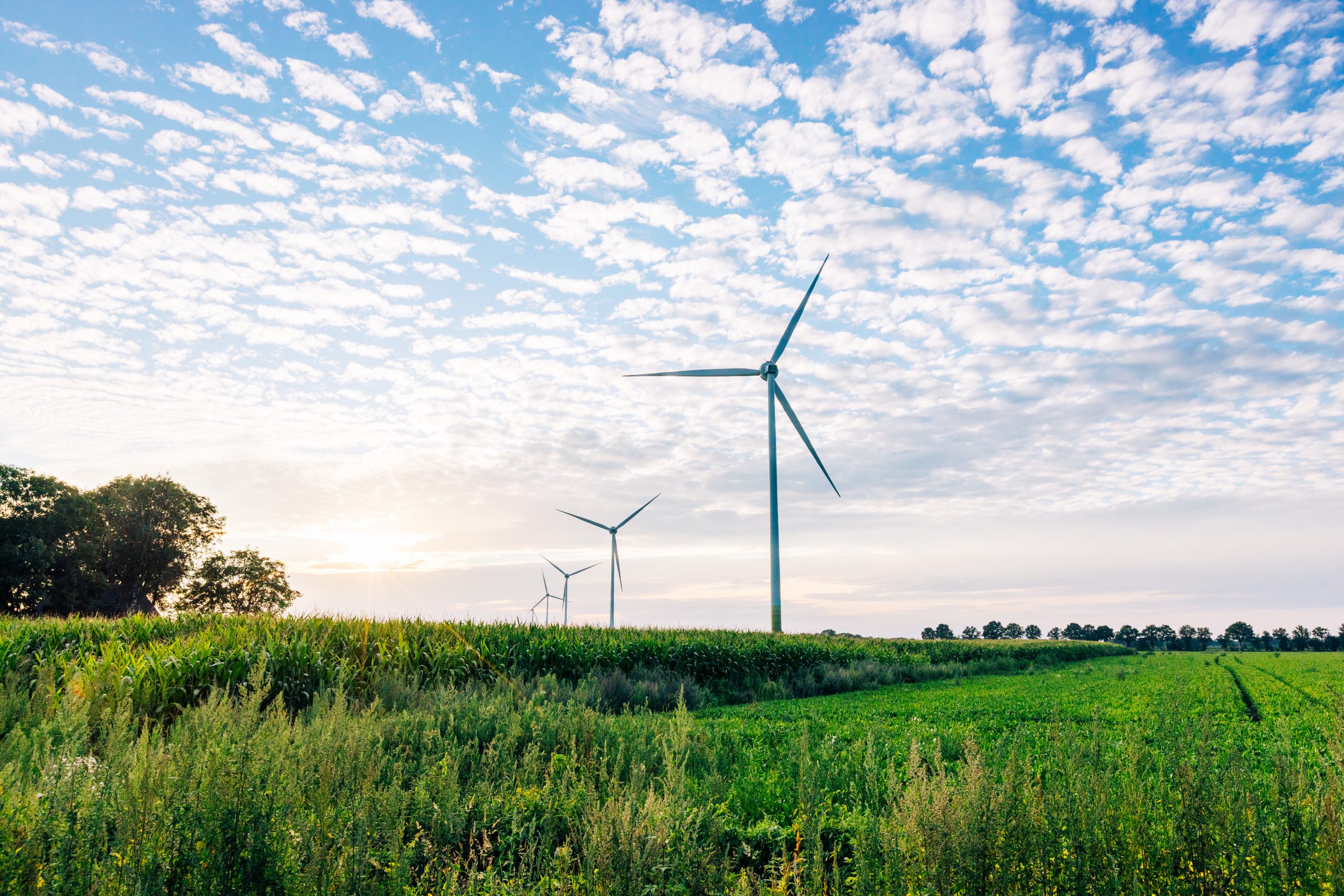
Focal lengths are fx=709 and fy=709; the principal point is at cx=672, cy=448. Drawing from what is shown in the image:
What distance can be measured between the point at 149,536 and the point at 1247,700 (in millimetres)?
66367

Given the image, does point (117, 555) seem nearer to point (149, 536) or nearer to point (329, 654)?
point (149, 536)

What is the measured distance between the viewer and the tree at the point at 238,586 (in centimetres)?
5703

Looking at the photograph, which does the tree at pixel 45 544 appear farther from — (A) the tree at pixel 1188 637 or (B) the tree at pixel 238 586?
(A) the tree at pixel 1188 637

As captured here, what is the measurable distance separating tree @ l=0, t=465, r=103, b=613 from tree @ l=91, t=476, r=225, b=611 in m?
1.39

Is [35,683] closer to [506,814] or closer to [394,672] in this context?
[394,672]

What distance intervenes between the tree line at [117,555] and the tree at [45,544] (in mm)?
54

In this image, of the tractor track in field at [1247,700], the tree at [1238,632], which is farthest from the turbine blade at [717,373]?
the tree at [1238,632]

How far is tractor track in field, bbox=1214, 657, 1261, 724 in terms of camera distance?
18.8 meters

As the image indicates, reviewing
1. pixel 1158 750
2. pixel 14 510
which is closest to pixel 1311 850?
pixel 1158 750

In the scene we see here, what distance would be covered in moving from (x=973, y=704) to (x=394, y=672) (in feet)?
48.5

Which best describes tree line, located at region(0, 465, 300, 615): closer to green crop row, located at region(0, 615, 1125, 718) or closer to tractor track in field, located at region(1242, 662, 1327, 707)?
green crop row, located at region(0, 615, 1125, 718)

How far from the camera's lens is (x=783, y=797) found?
7.75m

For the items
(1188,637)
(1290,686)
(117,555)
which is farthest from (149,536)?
(1188,637)

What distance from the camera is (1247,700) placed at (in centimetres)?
2303
